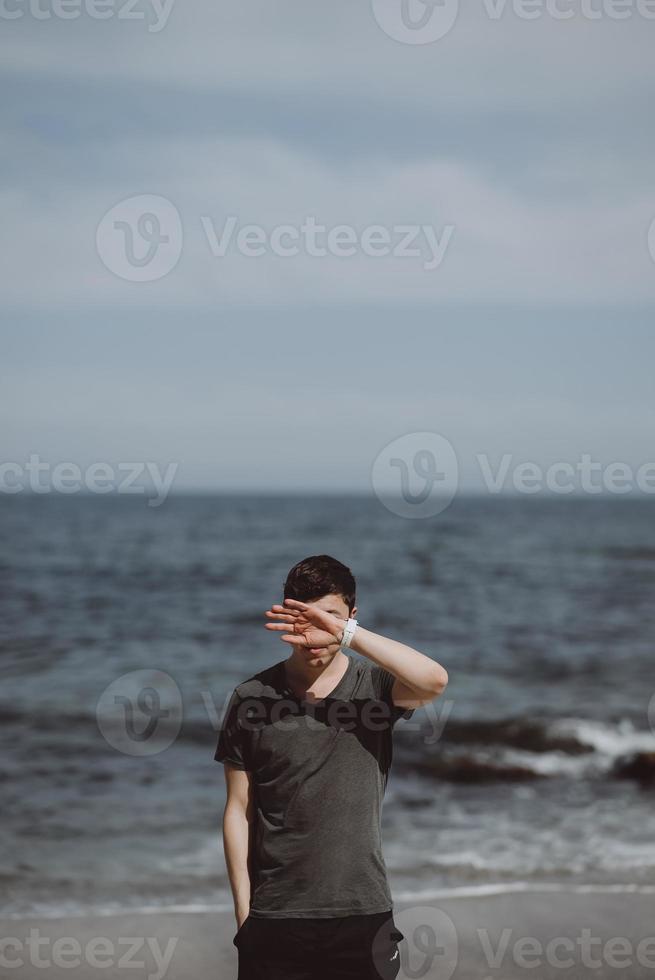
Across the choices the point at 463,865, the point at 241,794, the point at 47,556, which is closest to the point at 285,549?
the point at 47,556

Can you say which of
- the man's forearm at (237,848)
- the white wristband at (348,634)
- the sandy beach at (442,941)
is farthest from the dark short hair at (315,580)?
the sandy beach at (442,941)

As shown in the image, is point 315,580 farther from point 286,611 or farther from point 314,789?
point 314,789

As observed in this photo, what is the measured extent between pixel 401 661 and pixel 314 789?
544mm

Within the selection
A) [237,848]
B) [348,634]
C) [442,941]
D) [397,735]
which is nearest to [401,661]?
[348,634]

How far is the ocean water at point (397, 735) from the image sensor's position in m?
8.98

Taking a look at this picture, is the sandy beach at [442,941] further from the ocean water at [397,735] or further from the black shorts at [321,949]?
→ the black shorts at [321,949]

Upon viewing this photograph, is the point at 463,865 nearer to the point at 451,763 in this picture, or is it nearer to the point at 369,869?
the point at 451,763

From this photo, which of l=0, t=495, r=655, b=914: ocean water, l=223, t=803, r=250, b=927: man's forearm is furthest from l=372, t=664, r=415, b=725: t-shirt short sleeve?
l=0, t=495, r=655, b=914: ocean water

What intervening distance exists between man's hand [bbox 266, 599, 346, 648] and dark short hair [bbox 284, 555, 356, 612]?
2.1 inches

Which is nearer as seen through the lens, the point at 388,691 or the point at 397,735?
the point at 388,691

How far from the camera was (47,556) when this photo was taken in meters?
43.9

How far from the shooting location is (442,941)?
22.5 ft

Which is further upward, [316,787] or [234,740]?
[234,740]

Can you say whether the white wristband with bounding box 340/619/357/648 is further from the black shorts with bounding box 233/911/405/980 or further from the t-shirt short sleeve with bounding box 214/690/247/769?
the black shorts with bounding box 233/911/405/980
